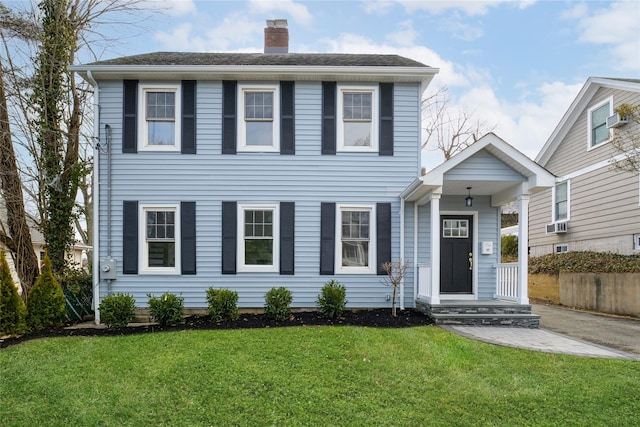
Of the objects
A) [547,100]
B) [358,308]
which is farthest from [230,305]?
[547,100]

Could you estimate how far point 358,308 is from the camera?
8.73 metres

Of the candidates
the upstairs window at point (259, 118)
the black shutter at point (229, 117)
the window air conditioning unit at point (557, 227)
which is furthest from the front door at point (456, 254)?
the window air conditioning unit at point (557, 227)

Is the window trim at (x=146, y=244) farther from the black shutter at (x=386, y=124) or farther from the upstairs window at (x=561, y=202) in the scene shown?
the upstairs window at (x=561, y=202)

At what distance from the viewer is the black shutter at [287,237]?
873cm

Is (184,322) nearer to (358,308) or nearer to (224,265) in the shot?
(224,265)

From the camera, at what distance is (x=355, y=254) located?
29.1 feet

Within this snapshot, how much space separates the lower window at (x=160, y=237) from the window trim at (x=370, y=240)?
141 inches

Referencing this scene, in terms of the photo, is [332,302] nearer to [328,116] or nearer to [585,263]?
[328,116]

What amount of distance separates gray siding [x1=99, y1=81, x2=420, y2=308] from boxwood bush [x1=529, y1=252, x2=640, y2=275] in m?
5.79

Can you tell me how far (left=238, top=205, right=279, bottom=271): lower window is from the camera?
878 cm

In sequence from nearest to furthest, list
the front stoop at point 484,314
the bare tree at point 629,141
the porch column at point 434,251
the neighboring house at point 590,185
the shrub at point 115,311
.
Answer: the shrub at point 115,311 → the front stoop at point 484,314 → the porch column at point 434,251 → the bare tree at point 629,141 → the neighboring house at point 590,185

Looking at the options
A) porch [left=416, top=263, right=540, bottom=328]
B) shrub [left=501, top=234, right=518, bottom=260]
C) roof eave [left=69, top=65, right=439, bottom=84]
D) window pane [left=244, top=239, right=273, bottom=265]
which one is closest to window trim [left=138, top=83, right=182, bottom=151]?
roof eave [left=69, top=65, right=439, bottom=84]

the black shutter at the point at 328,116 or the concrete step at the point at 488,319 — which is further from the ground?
the black shutter at the point at 328,116

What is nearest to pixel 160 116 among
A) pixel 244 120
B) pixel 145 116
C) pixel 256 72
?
pixel 145 116
